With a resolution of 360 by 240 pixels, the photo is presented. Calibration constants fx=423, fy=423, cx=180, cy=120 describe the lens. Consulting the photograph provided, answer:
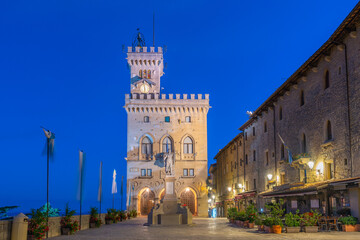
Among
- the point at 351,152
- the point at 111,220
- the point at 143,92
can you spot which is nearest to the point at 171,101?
the point at 143,92

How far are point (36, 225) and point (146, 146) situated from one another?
41.6 m

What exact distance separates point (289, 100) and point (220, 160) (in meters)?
36.6

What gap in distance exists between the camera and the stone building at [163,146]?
5738cm

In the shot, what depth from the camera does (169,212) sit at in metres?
32.0

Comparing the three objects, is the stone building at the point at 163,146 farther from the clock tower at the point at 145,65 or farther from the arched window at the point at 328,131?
the arched window at the point at 328,131

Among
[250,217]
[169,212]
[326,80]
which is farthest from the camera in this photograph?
[169,212]

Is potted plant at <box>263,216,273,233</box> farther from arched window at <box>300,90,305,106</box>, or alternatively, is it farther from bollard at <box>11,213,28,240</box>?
bollard at <box>11,213,28,240</box>

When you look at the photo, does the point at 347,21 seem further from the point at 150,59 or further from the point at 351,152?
the point at 150,59

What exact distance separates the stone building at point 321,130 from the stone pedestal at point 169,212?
6.25 meters

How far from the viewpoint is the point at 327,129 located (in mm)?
23609

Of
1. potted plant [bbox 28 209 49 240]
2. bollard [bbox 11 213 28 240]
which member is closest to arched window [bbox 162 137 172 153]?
potted plant [bbox 28 209 49 240]

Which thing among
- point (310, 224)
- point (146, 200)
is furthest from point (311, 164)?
point (146, 200)

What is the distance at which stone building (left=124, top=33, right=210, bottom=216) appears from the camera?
57.4 metres

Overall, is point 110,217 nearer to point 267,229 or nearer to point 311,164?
point 311,164
